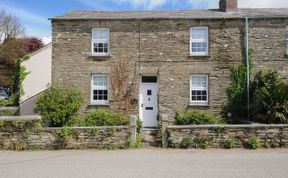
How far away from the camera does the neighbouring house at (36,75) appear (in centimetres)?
2247

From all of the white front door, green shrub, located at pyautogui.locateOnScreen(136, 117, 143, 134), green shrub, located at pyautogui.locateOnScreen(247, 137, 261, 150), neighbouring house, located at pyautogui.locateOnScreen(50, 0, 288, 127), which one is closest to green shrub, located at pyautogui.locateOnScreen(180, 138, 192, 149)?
green shrub, located at pyautogui.locateOnScreen(247, 137, 261, 150)

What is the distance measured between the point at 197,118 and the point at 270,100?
12.2 ft

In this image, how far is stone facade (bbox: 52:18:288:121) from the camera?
684 inches

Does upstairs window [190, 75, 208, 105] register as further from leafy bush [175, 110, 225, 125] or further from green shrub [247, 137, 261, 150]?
green shrub [247, 137, 261, 150]

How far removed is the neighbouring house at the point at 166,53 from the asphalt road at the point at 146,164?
21.1 feet

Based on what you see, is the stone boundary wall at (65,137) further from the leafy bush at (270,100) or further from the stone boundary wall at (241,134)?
the leafy bush at (270,100)

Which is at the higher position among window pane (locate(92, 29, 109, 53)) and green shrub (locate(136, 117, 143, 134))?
window pane (locate(92, 29, 109, 53))

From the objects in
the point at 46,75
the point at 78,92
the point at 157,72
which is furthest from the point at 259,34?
the point at 46,75

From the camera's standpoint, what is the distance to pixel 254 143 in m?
11.6

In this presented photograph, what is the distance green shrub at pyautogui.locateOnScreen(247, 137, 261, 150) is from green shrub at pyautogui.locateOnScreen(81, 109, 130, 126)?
676 centimetres

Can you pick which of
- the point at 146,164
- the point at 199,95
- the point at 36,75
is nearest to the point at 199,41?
the point at 199,95

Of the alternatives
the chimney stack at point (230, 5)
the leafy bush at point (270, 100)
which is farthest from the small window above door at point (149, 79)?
the chimney stack at point (230, 5)

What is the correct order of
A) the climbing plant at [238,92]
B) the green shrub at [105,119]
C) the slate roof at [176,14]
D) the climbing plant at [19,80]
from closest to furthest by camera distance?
the green shrub at [105,119]
the climbing plant at [238,92]
the slate roof at [176,14]
the climbing plant at [19,80]

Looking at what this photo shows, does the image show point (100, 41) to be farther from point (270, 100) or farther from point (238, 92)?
point (270, 100)
